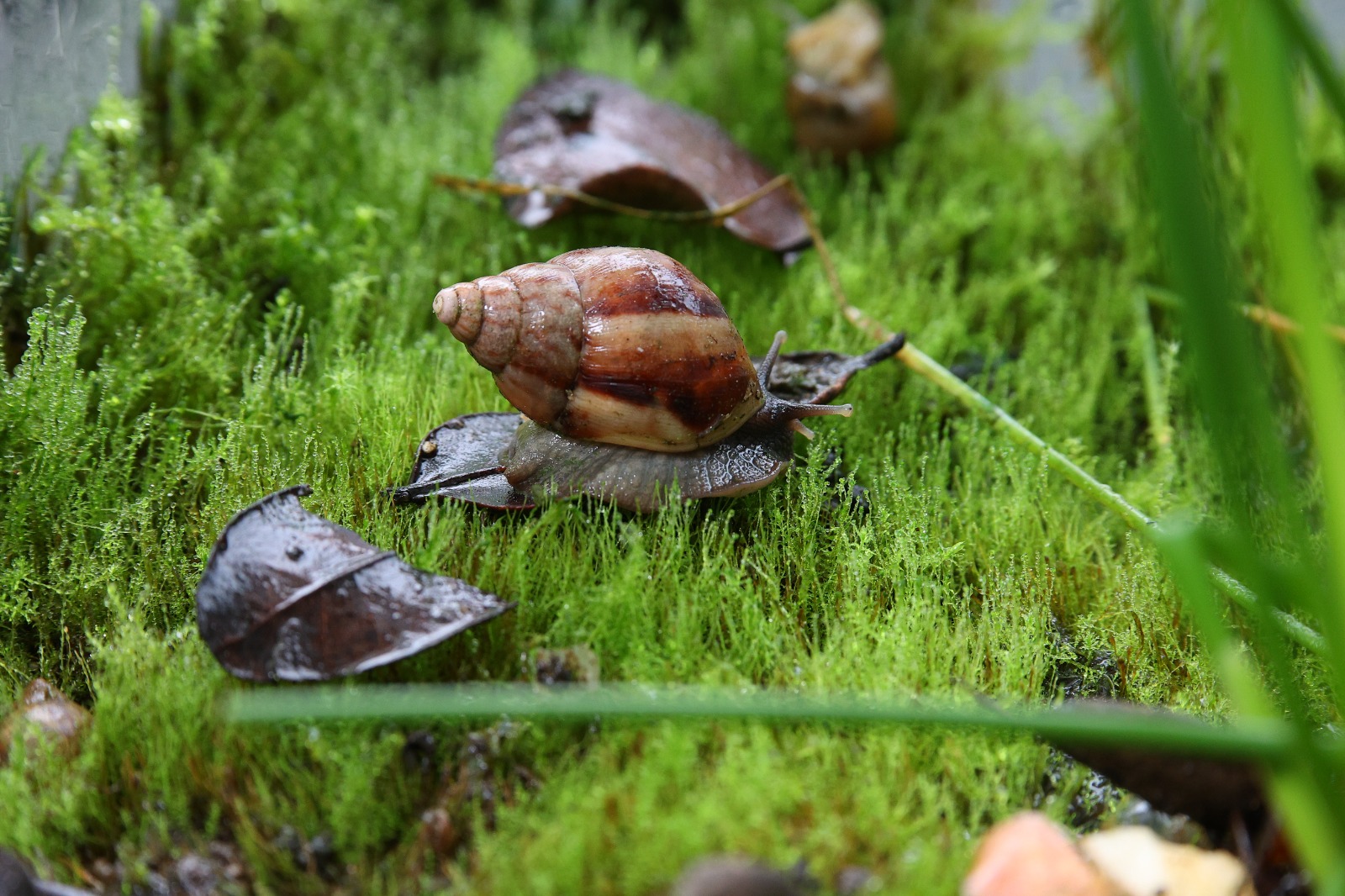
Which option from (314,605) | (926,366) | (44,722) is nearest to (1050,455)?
(926,366)

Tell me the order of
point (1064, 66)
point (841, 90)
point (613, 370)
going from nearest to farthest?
point (613, 370), point (841, 90), point (1064, 66)

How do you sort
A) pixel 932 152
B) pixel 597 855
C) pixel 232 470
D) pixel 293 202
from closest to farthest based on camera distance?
1. pixel 597 855
2. pixel 232 470
3. pixel 293 202
4. pixel 932 152

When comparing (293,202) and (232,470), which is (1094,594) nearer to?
(232,470)

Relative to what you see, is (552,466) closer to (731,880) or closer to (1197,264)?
(731,880)

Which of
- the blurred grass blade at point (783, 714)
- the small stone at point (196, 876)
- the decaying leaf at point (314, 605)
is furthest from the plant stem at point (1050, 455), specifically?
the small stone at point (196, 876)

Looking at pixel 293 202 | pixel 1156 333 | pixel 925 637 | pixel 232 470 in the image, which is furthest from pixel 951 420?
pixel 293 202

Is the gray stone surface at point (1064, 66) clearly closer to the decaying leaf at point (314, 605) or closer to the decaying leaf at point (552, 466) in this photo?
the decaying leaf at point (552, 466)

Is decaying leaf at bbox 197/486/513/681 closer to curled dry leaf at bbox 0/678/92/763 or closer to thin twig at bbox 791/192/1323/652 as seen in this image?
curled dry leaf at bbox 0/678/92/763
